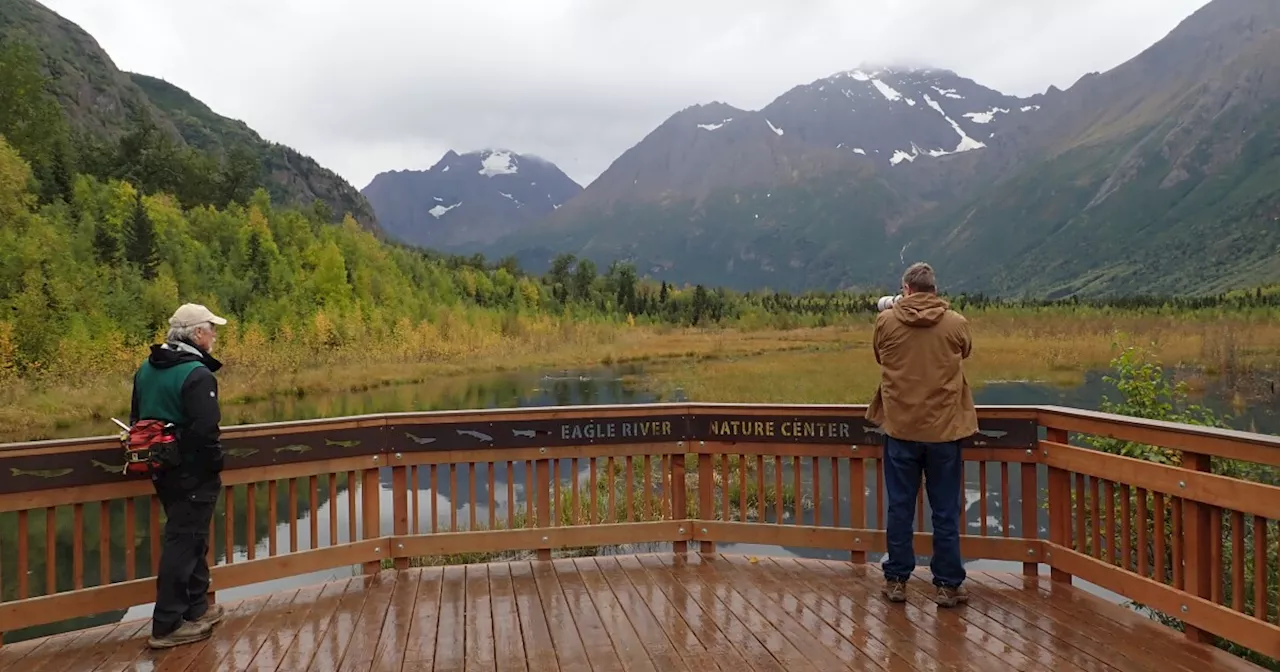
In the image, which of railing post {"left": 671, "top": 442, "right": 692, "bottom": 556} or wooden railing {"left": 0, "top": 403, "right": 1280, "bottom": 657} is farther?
railing post {"left": 671, "top": 442, "right": 692, "bottom": 556}

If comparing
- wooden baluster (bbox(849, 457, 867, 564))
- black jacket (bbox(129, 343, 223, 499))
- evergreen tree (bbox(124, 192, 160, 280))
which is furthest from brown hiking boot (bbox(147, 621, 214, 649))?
evergreen tree (bbox(124, 192, 160, 280))

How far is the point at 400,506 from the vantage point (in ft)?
18.3

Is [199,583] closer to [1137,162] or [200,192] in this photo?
[200,192]

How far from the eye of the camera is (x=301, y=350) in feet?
139

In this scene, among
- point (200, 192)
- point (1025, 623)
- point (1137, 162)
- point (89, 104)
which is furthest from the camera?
point (1137, 162)

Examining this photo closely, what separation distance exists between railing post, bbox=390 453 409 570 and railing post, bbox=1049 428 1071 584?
430cm

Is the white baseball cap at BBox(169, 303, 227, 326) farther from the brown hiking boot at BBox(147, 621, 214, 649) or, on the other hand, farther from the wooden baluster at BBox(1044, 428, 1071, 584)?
the wooden baluster at BBox(1044, 428, 1071, 584)

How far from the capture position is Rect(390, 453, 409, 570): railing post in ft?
18.2

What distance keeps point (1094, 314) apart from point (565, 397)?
38847mm

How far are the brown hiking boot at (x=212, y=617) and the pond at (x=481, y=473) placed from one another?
0.59m

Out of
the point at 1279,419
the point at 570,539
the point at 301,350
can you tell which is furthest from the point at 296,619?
the point at 301,350

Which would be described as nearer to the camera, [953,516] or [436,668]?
[436,668]

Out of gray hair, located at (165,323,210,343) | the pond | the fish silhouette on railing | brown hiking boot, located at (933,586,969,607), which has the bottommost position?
the pond

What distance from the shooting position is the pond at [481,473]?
10.9 metres
